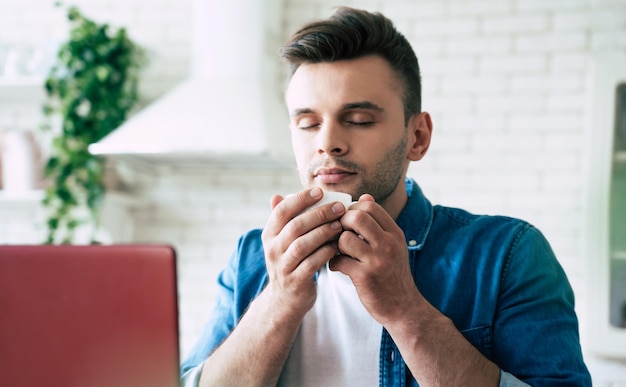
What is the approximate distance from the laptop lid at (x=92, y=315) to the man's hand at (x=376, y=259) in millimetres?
417

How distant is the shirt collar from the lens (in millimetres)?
1360

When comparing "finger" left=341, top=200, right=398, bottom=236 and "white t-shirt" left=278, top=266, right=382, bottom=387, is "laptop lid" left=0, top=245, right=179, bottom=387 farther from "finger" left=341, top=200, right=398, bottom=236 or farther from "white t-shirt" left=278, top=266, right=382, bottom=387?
"white t-shirt" left=278, top=266, right=382, bottom=387

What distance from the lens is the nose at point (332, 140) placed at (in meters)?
1.25

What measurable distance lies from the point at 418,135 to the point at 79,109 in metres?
2.02

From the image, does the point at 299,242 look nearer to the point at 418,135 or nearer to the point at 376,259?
the point at 376,259

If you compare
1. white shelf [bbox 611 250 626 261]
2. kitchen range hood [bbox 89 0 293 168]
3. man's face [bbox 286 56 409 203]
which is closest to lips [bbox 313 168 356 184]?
man's face [bbox 286 56 409 203]

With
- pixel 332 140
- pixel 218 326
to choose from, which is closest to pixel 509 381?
pixel 332 140

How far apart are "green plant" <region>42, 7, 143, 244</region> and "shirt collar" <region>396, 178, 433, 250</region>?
6.17 feet

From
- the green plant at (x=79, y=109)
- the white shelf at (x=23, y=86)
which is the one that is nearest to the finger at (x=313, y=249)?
the green plant at (x=79, y=109)

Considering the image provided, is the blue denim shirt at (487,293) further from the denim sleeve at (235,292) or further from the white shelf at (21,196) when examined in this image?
the white shelf at (21,196)

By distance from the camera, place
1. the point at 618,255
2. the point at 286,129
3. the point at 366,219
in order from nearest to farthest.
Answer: the point at 366,219
the point at 618,255
the point at 286,129

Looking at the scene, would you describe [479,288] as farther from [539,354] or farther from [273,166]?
[273,166]

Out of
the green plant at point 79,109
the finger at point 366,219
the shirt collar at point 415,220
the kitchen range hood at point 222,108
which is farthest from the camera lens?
the green plant at point 79,109

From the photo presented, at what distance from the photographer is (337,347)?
1288mm
